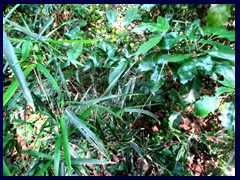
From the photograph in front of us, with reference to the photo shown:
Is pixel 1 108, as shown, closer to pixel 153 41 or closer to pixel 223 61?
pixel 153 41

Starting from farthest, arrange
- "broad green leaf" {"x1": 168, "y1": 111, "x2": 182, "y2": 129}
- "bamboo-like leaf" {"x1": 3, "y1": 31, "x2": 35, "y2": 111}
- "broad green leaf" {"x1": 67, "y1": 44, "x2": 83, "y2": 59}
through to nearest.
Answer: "broad green leaf" {"x1": 168, "y1": 111, "x2": 182, "y2": 129} → "broad green leaf" {"x1": 67, "y1": 44, "x2": 83, "y2": 59} → "bamboo-like leaf" {"x1": 3, "y1": 31, "x2": 35, "y2": 111}

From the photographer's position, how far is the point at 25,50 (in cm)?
74

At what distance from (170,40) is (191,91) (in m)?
0.16

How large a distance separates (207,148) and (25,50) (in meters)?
0.86

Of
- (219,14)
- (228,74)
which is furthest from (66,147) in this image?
(219,14)

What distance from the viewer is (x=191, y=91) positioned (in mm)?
758

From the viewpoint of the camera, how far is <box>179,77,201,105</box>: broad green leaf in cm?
75

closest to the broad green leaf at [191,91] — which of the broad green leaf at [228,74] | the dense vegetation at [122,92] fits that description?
the dense vegetation at [122,92]

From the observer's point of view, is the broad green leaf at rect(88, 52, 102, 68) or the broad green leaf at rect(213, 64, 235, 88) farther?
the broad green leaf at rect(88, 52, 102, 68)

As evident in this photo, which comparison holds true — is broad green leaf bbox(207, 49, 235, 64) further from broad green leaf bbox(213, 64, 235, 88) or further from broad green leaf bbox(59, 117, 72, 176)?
broad green leaf bbox(59, 117, 72, 176)

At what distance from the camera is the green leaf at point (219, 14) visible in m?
0.70

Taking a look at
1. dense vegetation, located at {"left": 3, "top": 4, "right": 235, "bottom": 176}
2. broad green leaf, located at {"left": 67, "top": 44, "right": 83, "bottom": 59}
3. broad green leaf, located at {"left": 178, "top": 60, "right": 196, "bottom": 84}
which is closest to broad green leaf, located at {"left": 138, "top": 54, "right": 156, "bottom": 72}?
dense vegetation, located at {"left": 3, "top": 4, "right": 235, "bottom": 176}

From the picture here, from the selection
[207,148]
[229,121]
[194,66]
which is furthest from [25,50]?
[207,148]

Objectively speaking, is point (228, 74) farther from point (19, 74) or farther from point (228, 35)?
point (19, 74)
